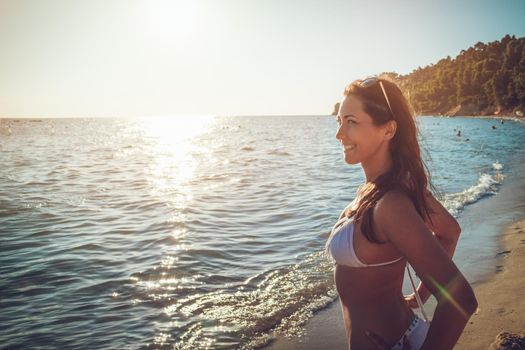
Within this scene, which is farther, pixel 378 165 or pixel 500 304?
pixel 500 304

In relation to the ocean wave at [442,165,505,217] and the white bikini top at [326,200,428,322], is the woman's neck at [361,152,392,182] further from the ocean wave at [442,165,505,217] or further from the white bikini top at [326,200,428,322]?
the ocean wave at [442,165,505,217]

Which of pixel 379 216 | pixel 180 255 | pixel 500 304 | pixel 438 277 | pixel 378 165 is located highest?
pixel 378 165

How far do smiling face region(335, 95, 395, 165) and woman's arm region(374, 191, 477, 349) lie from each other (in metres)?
0.61

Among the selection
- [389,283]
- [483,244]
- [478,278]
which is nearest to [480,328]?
[478,278]

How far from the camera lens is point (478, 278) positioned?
6758 mm

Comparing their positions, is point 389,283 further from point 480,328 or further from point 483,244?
point 483,244

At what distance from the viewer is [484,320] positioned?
16.5ft

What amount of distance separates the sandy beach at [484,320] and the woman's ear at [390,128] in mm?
3588

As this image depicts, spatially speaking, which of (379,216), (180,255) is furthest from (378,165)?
(180,255)

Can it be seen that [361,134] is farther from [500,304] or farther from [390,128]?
[500,304]

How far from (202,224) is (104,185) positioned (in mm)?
9507

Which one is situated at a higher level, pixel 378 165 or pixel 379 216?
pixel 378 165

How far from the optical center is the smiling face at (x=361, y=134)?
2332mm

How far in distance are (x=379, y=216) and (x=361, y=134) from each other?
2.14ft
